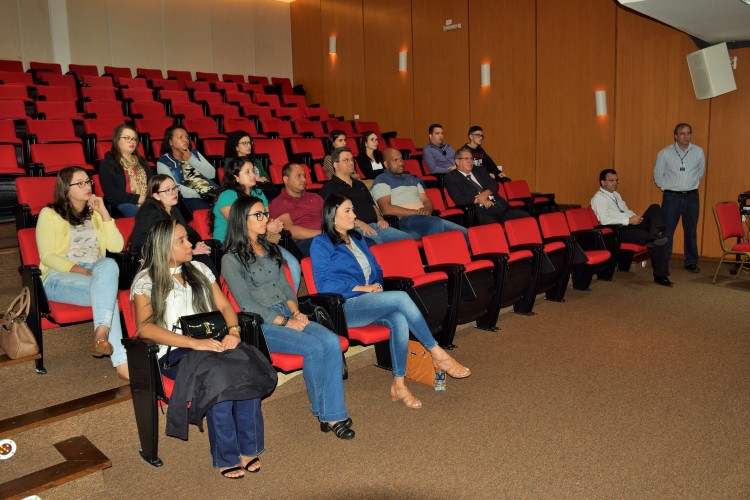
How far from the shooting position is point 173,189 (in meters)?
3.61

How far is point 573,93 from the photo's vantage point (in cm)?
805

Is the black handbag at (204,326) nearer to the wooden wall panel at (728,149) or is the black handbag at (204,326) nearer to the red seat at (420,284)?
the red seat at (420,284)

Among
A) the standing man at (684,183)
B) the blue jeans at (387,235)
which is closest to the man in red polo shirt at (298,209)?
the blue jeans at (387,235)

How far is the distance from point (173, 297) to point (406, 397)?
48.4 inches

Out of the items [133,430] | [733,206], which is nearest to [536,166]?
[733,206]

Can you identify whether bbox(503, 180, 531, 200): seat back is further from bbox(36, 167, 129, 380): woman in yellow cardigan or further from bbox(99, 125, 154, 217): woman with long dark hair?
bbox(36, 167, 129, 380): woman in yellow cardigan

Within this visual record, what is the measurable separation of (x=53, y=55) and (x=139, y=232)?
24.8 feet

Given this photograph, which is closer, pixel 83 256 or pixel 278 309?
pixel 278 309

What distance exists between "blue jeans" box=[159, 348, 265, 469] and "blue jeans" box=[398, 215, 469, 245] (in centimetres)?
268

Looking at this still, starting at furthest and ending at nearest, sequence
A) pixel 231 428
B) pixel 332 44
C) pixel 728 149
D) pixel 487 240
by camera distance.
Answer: pixel 332 44 < pixel 728 149 < pixel 487 240 < pixel 231 428

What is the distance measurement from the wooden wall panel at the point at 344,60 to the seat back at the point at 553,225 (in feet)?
19.8

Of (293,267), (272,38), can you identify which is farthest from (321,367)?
(272,38)

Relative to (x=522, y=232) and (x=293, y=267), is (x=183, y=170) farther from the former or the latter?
(x=522, y=232)

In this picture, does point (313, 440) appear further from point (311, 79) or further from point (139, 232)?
point (311, 79)
